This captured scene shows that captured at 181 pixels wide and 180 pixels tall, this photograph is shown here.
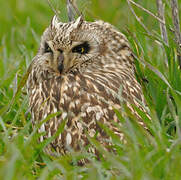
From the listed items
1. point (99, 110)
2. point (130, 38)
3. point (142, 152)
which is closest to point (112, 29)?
point (130, 38)

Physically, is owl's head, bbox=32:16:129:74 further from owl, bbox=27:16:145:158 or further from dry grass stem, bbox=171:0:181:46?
dry grass stem, bbox=171:0:181:46

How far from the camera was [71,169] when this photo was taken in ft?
10.9

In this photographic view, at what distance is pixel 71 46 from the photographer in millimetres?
A: 4043

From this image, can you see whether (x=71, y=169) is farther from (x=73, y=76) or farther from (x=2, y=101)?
(x=2, y=101)

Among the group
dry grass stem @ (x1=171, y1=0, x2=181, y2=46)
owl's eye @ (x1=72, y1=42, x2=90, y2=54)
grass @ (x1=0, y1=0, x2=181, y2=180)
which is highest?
dry grass stem @ (x1=171, y1=0, x2=181, y2=46)

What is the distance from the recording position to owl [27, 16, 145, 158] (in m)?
3.88

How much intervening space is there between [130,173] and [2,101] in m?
1.93

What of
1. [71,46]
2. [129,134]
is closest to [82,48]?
[71,46]

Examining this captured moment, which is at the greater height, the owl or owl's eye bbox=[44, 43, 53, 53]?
owl's eye bbox=[44, 43, 53, 53]

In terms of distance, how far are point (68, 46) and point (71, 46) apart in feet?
0.09

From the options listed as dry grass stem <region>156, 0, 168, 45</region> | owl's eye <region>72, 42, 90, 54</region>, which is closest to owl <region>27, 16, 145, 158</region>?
owl's eye <region>72, 42, 90, 54</region>

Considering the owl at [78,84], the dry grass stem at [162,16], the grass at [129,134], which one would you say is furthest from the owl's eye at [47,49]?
the dry grass stem at [162,16]

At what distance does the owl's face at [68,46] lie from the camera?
4.03 meters

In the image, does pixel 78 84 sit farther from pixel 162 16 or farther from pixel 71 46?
pixel 162 16
